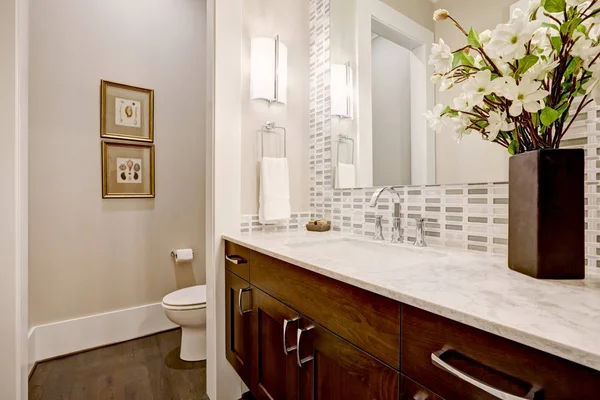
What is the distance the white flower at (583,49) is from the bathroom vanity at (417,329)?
49 centimetres

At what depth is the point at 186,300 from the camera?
192 cm

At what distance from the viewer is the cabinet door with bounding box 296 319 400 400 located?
2.18 feet

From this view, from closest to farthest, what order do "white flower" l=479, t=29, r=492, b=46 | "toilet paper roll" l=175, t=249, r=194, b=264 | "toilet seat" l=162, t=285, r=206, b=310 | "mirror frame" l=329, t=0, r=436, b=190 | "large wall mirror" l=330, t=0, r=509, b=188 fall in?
1. "white flower" l=479, t=29, r=492, b=46
2. "large wall mirror" l=330, t=0, r=509, b=188
3. "mirror frame" l=329, t=0, r=436, b=190
4. "toilet seat" l=162, t=285, r=206, b=310
5. "toilet paper roll" l=175, t=249, r=194, b=264

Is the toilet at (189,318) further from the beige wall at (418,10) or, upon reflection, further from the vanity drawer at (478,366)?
the beige wall at (418,10)

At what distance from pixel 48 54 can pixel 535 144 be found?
265 cm

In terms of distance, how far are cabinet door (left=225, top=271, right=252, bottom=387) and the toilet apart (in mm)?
439

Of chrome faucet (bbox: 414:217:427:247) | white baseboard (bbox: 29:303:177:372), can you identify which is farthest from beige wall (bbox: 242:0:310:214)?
white baseboard (bbox: 29:303:177:372)

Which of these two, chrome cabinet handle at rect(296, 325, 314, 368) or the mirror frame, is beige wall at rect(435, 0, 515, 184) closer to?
the mirror frame

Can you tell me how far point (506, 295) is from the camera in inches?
23.0

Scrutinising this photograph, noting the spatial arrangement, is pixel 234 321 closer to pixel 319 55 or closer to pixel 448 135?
pixel 448 135

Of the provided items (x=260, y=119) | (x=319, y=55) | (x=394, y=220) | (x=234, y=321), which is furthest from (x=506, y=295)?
(x=319, y=55)

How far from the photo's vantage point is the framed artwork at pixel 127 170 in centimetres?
216

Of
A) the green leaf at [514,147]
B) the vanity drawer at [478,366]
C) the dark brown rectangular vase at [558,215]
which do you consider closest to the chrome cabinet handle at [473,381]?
the vanity drawer at [478,366]

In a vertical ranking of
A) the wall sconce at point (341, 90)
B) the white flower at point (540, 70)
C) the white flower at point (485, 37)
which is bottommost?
the white flower at point (540, 70)
